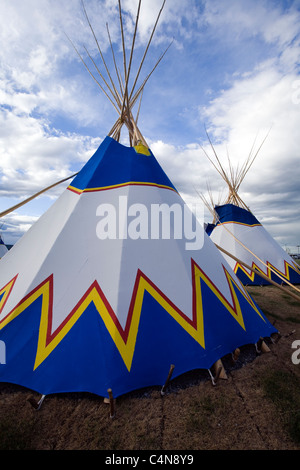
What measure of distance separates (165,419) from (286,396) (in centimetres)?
142

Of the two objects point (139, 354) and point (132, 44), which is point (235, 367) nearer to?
point (139, 354)

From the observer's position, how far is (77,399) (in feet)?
7.01

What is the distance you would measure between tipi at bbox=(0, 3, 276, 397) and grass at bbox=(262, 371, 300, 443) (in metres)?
0.52

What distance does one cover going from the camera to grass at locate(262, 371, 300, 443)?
1891 millimetres

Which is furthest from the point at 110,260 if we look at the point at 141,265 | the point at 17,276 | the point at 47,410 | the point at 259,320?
the point at 259,320

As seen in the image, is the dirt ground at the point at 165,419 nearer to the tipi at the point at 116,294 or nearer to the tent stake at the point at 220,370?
the tent stake at the point at 220,370

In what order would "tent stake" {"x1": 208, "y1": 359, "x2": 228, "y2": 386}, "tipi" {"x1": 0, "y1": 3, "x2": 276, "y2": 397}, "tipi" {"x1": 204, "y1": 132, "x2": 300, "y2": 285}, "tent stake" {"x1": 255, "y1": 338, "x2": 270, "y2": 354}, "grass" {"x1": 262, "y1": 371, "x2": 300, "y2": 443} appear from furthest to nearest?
"tipi" {"x1": 204, "y1": 132, "x2": 300, "y2": 285} → "tent stake" {"x1": 255, "y1": 338, "x2": 270, "y2": 354} → "tent stake" {"x1": 208, "y1": 359, "x2": 228, "y2": 386} → "tipi" {"x1": 0, "y1": 3, "x2": 276, "y2": 397} → "grass" {"x1": 262, "y1": 371, "x2": 300, "y2": 443}

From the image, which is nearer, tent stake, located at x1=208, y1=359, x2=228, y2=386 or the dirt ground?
the dirt ground

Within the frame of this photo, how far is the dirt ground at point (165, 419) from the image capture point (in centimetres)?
172

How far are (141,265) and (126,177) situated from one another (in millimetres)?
1618

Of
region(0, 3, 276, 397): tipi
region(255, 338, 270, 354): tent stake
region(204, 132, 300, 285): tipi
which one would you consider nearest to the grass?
region(255, 338, 270, 354): tent stake

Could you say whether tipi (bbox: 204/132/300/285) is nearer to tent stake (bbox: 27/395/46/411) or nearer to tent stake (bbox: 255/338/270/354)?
tent stake (bbox: 255/338/270/354)

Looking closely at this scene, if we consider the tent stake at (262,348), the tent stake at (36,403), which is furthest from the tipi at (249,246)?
the tent stake at (36,403)

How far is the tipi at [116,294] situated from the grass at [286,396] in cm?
52
